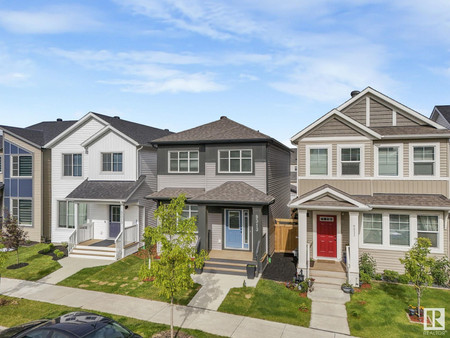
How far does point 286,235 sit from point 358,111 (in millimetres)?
8209

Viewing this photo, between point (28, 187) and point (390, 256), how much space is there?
2377 centimetres

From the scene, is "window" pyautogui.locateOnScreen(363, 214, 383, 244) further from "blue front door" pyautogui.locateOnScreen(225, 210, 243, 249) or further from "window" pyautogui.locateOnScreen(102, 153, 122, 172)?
"window" pyautogui.locateOnScreen(102, 153, 122, 172)

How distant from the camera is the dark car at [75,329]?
7.01 m

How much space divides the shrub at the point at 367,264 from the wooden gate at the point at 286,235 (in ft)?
13.5

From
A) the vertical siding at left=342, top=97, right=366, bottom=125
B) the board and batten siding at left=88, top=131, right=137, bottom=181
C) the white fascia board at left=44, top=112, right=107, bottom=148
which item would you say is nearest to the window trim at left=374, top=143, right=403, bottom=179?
the vertical siding at left=342, top=97, right=366, bottom=125

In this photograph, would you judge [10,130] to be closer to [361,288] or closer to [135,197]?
[135,197]

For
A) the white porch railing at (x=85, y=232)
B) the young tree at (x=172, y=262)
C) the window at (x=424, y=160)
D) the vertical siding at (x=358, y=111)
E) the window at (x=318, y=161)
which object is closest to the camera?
the young tree at (x=172, y=262)

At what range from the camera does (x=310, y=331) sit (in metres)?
9.77

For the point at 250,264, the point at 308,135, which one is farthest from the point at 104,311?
the point at 308,135

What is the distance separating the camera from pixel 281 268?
50.1ft

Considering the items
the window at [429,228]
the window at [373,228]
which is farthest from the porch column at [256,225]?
the window at [429,228]

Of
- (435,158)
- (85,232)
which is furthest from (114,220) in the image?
(435,158)

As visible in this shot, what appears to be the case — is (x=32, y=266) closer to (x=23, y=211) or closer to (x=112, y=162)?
(x=23, y=211)

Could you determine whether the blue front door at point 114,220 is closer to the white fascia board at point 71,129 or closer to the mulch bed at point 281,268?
the white fascia board at point 71,129
